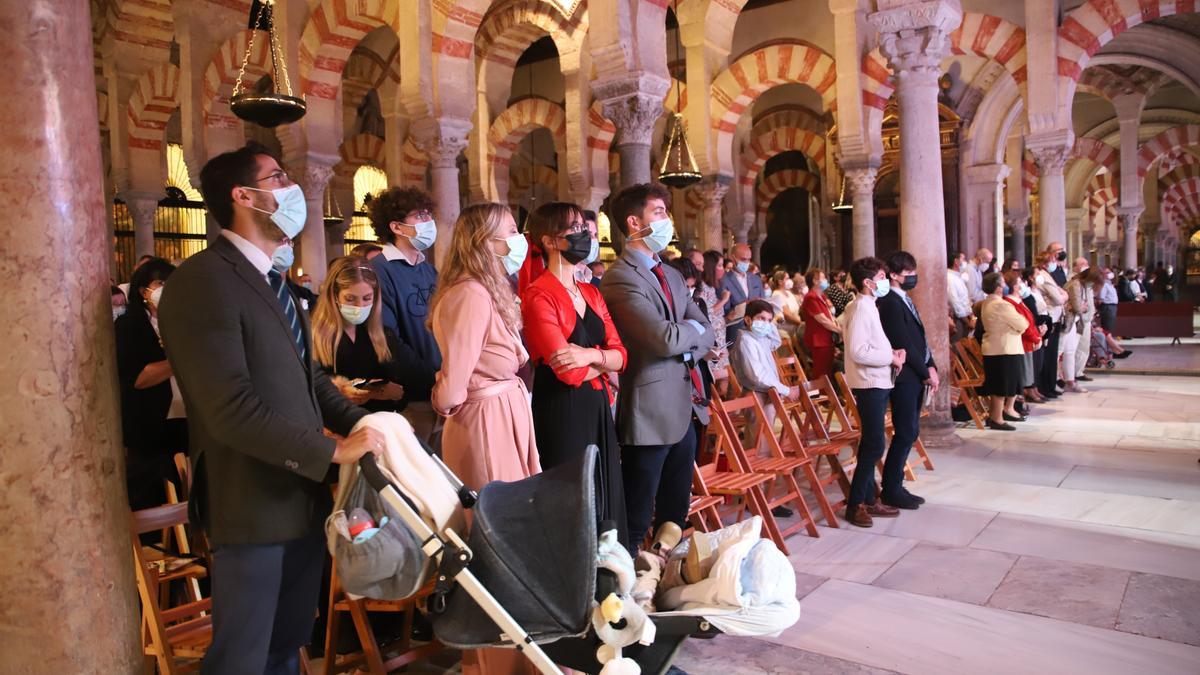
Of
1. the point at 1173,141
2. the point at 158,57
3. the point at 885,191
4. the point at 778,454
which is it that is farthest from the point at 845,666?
the point at 1173,141

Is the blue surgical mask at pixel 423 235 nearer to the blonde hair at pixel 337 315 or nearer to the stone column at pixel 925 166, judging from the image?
the blonde hair at pixel 337 315

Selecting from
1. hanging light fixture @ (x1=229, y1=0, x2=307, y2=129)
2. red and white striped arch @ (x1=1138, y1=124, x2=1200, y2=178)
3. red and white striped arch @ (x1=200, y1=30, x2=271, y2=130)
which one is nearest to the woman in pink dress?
hanging light fixture @ (x1=229, y1=0, x2=307, y2=129)

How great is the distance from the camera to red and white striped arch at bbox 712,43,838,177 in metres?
12.5

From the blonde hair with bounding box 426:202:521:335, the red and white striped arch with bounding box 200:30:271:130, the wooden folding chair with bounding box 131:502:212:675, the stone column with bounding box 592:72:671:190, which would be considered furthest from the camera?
the red and white striped arch with bounding box 200:30:271:130

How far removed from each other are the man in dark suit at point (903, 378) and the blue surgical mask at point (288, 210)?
145 inches

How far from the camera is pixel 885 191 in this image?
767 inches

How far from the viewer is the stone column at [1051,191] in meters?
11.8

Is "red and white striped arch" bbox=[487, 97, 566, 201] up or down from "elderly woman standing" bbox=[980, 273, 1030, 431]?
up

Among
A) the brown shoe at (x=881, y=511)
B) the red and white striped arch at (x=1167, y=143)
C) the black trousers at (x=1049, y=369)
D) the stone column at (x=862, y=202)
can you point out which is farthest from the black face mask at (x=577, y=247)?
the red and white striped arch at (x=1167, y=143)

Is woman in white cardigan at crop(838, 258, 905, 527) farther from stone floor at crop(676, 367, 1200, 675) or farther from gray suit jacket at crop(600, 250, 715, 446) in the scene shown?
gray suit jacket at crop(600, 250, 715, 446)

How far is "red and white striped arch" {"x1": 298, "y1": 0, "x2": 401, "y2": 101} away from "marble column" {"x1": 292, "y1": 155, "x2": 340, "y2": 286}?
3.23ft

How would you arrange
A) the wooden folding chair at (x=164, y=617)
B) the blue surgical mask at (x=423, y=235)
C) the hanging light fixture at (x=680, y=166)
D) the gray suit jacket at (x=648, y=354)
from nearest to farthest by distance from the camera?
the wooden folding chair at (x=164, y=617) → the gray suit jacket at (x=648, y=354) → the blue surgical mask at (x=423, y=235) → the hanging light fixture at (x=680, y=166)

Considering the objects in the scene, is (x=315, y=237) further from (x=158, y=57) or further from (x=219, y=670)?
(x=219, y=670)

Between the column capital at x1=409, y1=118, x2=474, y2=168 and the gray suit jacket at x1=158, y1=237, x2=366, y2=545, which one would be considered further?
the column capital at x1=409, y1=118, x2=474, y2=168
